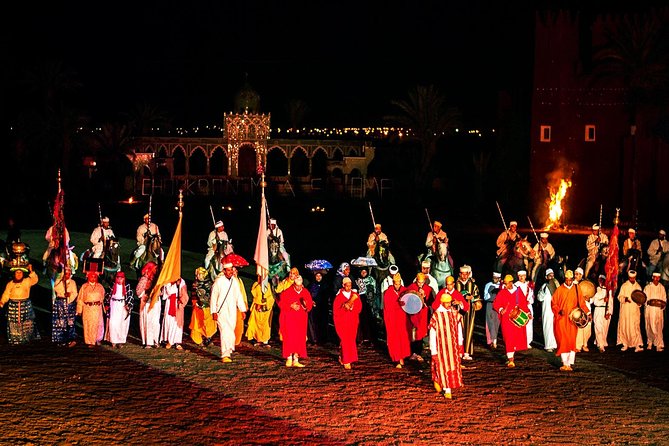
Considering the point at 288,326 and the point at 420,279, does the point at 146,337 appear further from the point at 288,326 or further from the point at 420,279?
the point at 420,279

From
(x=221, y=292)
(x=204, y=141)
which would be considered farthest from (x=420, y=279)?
(x=204, y=141)

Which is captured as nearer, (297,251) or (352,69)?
(297,251)

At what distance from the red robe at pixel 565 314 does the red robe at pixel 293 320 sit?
3732mm

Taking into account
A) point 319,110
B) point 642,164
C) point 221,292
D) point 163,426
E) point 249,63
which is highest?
point 249,63

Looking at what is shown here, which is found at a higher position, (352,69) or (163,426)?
(352,69)

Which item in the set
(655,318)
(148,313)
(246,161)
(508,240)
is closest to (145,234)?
(148,313)

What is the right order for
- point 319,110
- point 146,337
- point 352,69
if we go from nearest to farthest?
point 146,337 < point 319,110 < point 352,69

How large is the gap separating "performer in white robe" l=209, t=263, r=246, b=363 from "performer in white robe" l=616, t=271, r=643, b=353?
20.9ft

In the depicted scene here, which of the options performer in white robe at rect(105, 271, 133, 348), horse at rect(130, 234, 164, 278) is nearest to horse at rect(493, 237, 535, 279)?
horse at rect(130, 234, 164, 278)

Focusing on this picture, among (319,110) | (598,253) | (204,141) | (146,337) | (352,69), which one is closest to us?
(146,337)

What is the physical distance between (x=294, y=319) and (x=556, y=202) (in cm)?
2638

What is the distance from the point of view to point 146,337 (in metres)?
14.5

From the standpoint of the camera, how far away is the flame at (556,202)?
37.3m

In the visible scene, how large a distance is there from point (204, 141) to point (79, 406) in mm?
49040
